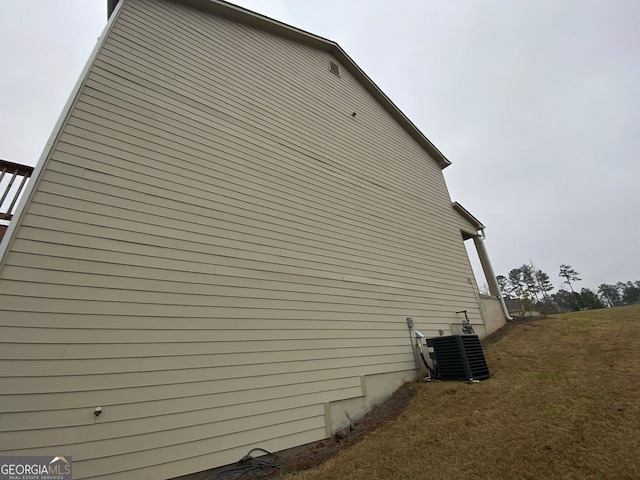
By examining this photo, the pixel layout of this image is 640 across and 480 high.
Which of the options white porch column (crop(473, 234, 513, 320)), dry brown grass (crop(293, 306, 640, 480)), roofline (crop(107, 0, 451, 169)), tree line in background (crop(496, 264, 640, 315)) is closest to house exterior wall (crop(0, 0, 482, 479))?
roofline (crop(107, 0, 451, 169))

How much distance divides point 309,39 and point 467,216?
25.9 feet

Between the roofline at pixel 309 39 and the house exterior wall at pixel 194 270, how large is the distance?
0.24 meters

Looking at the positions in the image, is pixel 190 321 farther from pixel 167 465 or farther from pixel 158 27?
pixel 158 27

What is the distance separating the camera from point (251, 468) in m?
3.05

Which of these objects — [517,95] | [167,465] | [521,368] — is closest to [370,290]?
[521,368]

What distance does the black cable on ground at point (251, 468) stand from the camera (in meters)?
2.92

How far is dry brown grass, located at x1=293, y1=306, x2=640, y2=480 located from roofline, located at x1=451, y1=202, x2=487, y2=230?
5.26 m

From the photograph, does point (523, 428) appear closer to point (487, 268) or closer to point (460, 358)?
point (460, 358)

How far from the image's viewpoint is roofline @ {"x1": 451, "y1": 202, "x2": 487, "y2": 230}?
9.41 metres

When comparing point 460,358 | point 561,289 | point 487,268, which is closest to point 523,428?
point 460,358

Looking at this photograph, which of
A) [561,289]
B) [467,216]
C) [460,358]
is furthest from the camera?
[561,289]

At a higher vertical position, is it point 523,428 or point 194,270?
point 194,270

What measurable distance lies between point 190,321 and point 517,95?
23.9 meters

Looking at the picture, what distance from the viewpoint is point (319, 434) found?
12.4 feet
